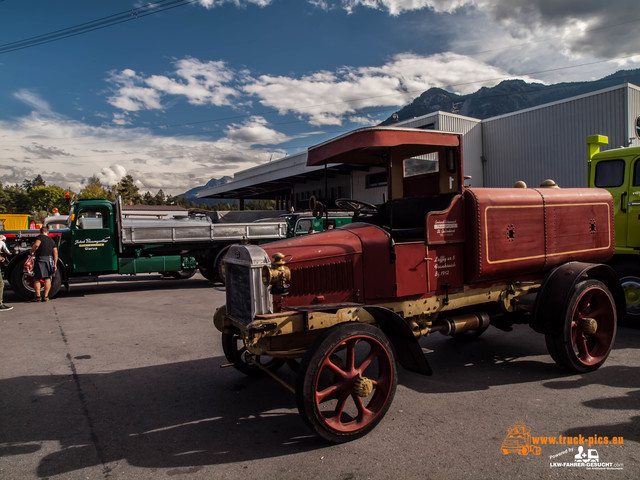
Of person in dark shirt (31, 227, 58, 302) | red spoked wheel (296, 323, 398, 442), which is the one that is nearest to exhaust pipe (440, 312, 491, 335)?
red spoked wheel (296, 323, 398, 442)

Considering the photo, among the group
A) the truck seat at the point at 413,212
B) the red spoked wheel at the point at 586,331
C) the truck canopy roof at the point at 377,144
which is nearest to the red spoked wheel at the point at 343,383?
the truck seat at the point at 413,212

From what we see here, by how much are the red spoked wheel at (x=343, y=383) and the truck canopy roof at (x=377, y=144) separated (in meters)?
1.53

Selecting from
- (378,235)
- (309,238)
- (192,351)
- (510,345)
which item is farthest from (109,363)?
(510,345)

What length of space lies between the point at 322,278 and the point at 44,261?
8154mm

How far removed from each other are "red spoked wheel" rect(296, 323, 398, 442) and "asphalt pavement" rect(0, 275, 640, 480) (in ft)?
0.54

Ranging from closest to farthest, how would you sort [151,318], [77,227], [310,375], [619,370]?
[310,375], [619,370], [151,318], [77,227]

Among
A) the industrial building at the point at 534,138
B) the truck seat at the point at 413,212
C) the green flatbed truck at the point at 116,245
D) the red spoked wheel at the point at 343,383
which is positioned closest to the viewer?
the red spoked wheel at the point at 343,383

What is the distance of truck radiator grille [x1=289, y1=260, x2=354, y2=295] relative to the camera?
343 cm

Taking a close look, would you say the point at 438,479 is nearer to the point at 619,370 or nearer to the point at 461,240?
the point at 461,240

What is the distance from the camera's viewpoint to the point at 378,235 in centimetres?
372

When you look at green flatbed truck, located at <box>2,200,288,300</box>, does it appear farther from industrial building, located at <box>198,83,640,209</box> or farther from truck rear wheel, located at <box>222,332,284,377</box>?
truck rear wheel, located at <box>222,332,284,377</box>

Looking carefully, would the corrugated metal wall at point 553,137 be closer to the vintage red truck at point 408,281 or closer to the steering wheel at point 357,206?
the vintage red truck at point 408,281

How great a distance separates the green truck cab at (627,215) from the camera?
19.4 feet

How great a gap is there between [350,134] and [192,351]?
11.6ft
